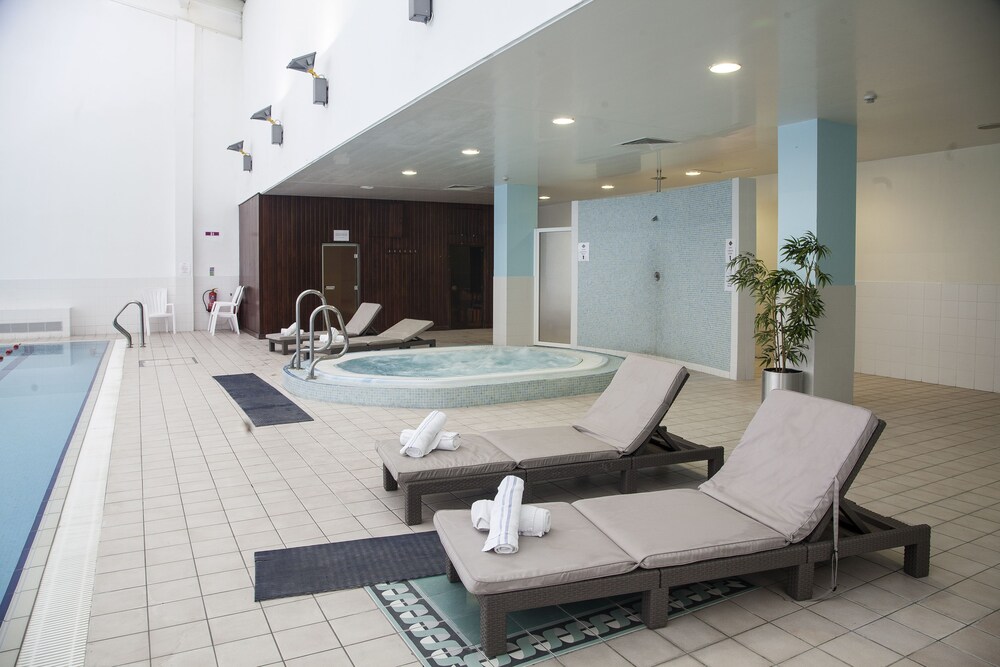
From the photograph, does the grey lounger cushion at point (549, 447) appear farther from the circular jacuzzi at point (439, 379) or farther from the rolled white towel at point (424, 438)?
the circular jacuzzi at point (439, 379)

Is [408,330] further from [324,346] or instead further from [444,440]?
[444,440]

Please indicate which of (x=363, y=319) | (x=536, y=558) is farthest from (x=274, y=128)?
(x=536, y=558)

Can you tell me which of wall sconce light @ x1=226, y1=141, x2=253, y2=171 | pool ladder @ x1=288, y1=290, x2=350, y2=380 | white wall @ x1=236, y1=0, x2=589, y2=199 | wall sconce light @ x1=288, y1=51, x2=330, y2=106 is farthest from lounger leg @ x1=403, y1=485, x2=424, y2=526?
wall sconce light @ x1=226, y1=141, x2=253, y2=171

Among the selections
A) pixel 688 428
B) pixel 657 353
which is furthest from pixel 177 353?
pixel 688 428

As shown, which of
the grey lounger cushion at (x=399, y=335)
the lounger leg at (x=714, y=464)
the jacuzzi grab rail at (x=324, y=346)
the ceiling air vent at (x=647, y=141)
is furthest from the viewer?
the grey lounger cushion at (x=399, y=335)

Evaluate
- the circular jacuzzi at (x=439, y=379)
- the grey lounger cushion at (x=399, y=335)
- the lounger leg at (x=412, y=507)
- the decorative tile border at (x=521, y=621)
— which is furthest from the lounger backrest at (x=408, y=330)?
the decorative tile border at (x=521, y=621)

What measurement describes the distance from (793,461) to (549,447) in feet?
4.91

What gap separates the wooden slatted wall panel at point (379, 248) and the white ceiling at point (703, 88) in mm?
3753

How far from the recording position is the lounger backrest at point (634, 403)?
14.7 ft

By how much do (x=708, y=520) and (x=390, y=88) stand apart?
512 centimetres

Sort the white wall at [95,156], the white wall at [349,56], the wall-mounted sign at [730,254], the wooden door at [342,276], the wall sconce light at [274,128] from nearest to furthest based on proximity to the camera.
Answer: the white wall at [349,56], the wall-mounted sign at [730,254], the wall sconce light at [274,128], the white wall at [95,156], the wooden door at [342,276]

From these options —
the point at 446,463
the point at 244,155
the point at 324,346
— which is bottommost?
the point at 446,463

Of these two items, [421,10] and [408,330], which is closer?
[421,10]

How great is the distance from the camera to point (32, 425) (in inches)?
274
